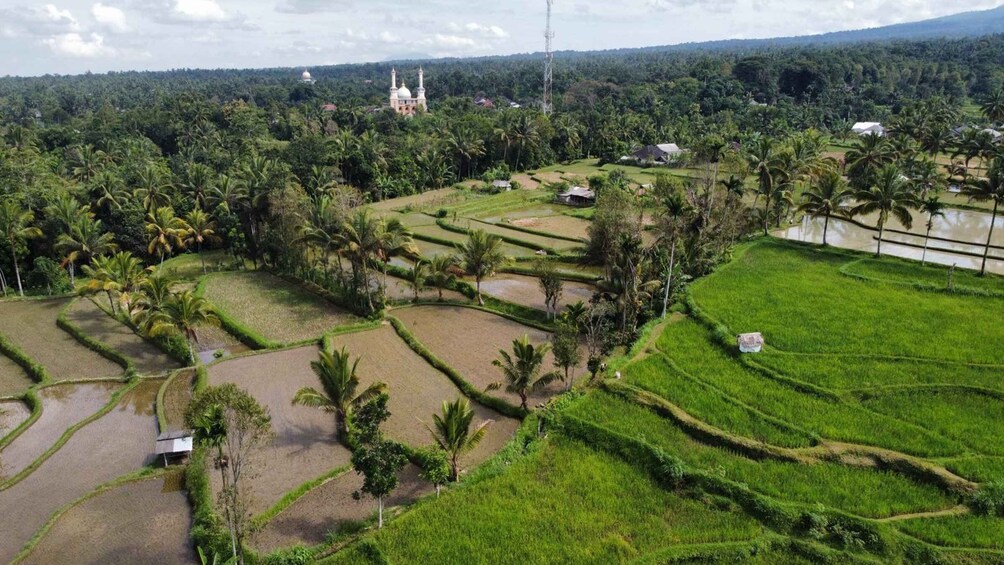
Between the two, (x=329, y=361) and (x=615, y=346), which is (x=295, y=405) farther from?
(x=615, y=346)

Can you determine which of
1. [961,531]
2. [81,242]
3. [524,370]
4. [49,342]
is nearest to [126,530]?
[524,370]

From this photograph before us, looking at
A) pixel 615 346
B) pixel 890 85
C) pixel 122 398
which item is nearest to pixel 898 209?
pixel 615 346

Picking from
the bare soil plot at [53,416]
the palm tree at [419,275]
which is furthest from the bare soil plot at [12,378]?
the palm tree at [419,275]

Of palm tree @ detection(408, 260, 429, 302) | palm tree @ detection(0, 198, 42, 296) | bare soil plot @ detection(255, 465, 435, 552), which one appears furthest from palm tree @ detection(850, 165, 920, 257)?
palm tree @ detection(0, 198, 42, 296)

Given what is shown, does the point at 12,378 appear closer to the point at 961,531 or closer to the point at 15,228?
the point at 15,228

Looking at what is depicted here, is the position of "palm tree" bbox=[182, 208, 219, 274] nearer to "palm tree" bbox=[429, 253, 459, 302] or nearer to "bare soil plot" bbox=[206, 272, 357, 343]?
"bare soil plot" bbox=[206, 272, 357, 343]

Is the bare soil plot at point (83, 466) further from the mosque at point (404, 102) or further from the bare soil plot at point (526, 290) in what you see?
the mosque at point (404, 102)

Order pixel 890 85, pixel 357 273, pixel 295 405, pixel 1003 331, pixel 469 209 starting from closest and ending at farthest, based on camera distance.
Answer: pixel 295 405
pixel 1003 331
pixel 357 273
pixel 469 209
pixel 890 85
